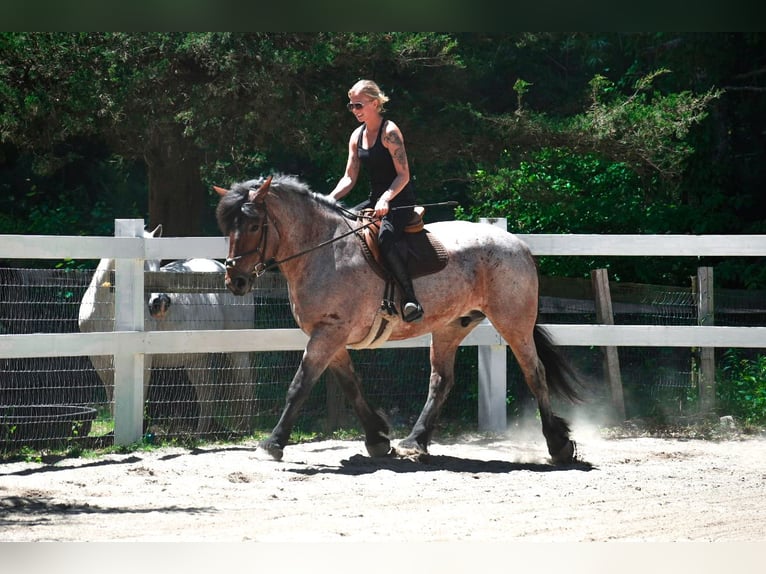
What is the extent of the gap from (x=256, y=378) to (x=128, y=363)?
1391 mm

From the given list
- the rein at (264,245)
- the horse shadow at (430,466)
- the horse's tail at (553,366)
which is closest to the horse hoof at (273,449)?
the horse shadow at (430,466)

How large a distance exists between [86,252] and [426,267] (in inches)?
91.8

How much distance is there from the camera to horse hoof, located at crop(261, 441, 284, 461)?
22.4 ft

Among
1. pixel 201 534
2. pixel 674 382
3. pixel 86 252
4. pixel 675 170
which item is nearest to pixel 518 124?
pixel 675 170

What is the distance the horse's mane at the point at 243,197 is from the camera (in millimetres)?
6820

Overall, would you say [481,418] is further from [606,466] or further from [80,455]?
[80,455]

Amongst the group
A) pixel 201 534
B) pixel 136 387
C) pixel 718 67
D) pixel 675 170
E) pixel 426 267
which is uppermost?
pixel 718 67

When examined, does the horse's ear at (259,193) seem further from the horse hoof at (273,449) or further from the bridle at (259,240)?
the horse hoof at (273,449)

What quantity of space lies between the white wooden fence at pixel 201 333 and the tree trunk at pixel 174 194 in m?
3.97

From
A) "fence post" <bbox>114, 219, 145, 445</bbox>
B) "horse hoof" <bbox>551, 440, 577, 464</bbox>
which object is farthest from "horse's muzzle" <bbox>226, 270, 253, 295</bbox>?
"horse hoof" <bbox>551, 440, 577, 464</bbox>

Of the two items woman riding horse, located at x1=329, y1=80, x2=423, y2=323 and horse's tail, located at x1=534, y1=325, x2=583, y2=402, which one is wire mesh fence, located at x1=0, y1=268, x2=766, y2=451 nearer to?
horse's tail, located at x1=534, y1=325, x2=583, y2=402

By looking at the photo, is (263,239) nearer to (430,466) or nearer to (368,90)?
(368,90)

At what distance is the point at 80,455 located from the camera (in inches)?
287

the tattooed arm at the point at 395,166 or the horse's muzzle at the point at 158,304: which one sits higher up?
the tattooed arm at the point at 395,166
